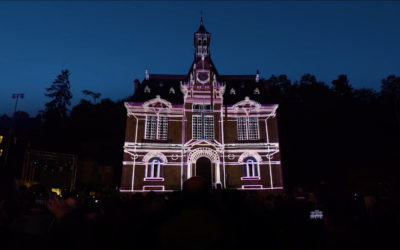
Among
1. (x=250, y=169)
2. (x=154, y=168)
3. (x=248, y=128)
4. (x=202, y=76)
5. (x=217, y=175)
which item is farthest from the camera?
(x=202, y=76)

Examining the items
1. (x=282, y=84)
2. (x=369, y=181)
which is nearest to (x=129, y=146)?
(x=369, y=181)

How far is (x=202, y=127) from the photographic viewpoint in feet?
89.4

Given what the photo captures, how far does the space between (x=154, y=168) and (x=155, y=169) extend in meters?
0.15

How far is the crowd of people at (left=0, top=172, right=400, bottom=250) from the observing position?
2711 mm

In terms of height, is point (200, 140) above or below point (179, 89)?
below

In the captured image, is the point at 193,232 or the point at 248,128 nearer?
the point at 193,232

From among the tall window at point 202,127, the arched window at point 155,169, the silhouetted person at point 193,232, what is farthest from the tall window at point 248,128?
the silhouetted person at point 193,232

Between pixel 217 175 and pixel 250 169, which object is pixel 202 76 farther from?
pixel 250 169

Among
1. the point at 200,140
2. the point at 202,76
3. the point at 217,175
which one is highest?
the point at 202,76

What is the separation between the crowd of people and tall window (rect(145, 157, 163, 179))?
18318mm

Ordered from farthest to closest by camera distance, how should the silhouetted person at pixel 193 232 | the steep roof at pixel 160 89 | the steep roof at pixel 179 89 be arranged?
the steep roof at pixel 179 89 → the steep roof at pixel 160 89 → the silhouetted person at pixel 193 232

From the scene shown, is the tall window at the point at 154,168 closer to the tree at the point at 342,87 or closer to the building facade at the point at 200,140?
the building facade at the point at 200,140

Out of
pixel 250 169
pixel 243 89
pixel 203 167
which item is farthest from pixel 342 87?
pixel 203 167

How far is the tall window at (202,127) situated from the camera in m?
27.1
